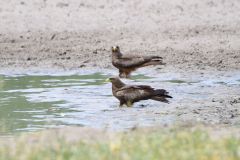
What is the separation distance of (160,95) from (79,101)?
1197 mm

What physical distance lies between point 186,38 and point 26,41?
10.1 feet

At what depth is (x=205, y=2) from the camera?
62.5 feet

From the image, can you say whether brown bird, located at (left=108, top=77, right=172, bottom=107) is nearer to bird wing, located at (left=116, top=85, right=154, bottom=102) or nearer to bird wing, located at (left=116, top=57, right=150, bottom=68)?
bird wing, located at (left=116, top=85, right=154, bottom=102)

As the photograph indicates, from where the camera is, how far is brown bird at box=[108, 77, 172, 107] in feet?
38.4

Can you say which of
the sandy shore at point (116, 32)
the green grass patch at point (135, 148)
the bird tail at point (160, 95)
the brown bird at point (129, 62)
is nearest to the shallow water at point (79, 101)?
the bird tail at point (160, 95)

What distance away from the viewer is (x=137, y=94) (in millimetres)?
11875

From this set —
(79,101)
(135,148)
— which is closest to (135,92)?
(79,101)

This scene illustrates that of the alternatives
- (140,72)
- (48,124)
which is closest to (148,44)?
(140,72)

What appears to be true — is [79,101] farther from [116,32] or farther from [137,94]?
[116,32]

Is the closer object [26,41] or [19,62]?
[19,62]

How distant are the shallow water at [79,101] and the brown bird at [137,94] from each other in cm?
13

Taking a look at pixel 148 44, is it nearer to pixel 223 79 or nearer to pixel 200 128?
pixel 223 79

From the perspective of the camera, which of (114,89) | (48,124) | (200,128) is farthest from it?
(114,89)

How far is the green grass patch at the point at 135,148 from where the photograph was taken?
22.2 ft
